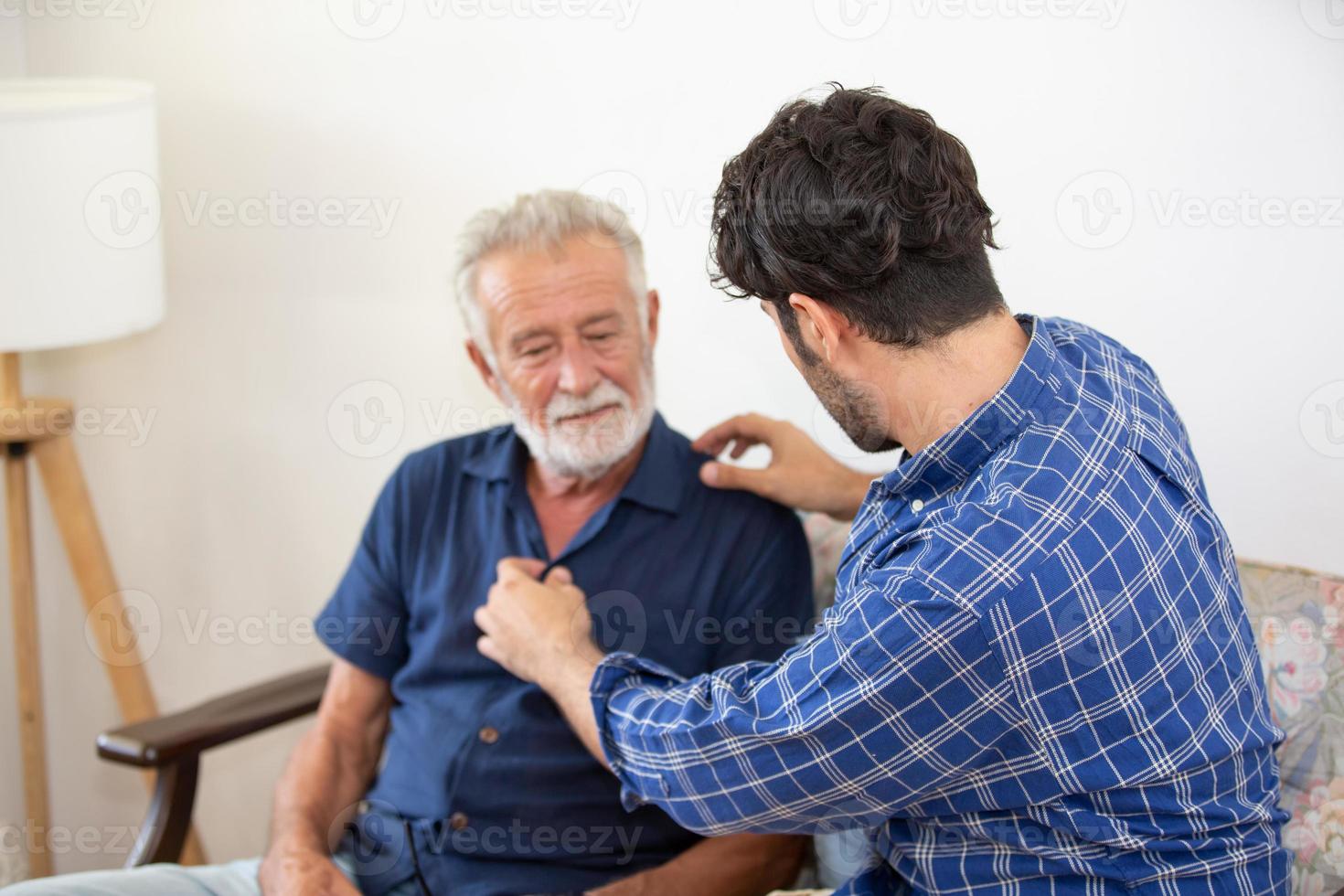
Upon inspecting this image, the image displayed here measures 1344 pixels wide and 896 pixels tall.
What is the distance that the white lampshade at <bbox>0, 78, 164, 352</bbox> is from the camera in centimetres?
202

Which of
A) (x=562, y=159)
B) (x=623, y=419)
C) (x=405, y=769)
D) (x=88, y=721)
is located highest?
(x=562, y=159)

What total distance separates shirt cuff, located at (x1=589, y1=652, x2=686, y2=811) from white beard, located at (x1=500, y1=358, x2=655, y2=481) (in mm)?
451

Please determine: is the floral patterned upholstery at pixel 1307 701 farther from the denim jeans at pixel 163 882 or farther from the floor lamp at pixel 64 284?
the floor lamp at pixel 64 284

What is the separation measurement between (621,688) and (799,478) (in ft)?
1.58

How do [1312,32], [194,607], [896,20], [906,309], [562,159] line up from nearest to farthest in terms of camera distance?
[906,309] → [1312,32] → [896,20] → [562,159] → [194,607]

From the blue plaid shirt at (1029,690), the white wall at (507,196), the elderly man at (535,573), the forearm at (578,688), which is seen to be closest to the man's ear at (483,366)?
the elderly man at (535,573)

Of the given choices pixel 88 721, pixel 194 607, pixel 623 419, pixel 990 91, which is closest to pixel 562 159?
pixel 623 419

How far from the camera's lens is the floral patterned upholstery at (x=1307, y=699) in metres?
1.49

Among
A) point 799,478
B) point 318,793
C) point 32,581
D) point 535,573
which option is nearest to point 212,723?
point 318,793

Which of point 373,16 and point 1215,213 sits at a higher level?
point 373,16

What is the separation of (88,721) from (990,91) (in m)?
2.36

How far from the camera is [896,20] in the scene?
1.94 meters

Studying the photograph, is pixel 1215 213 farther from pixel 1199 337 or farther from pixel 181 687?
pixel 181 687

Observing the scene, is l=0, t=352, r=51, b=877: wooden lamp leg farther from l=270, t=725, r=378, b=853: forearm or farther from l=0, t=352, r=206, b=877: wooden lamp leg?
l=270, t=725, r=378, b=853: forearm
